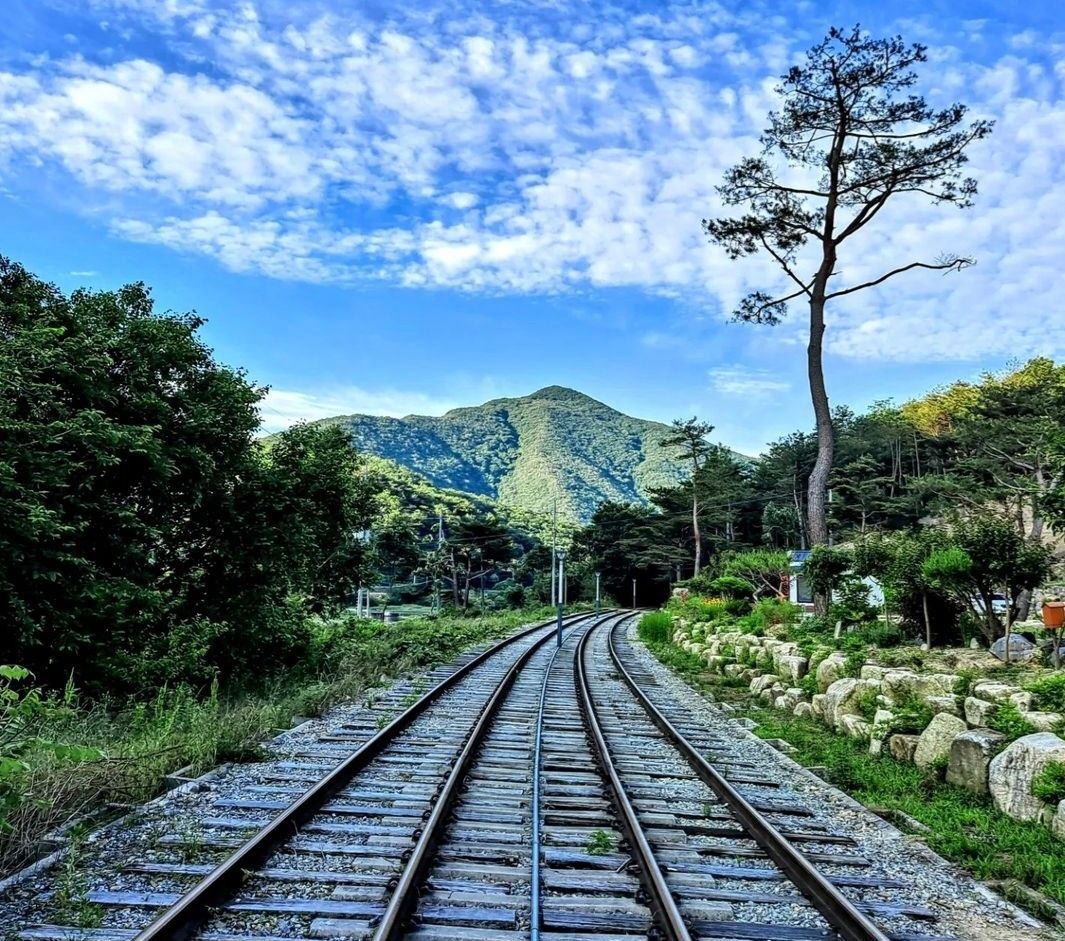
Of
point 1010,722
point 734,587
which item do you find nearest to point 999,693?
point 1010,722

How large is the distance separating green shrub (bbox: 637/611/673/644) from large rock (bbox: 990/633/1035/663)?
53.0 ft

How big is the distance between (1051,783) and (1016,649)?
485 cm

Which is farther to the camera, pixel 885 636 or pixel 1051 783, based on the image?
pixel 885 636

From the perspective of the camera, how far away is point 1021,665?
9.06 metres

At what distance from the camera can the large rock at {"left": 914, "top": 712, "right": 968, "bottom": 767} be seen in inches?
290

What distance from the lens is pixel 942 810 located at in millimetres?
6441

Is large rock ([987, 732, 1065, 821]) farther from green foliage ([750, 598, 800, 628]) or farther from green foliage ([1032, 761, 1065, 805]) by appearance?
green foliage ([750, 598, 800, 628])

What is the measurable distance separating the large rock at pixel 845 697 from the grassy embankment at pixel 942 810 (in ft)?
0.78

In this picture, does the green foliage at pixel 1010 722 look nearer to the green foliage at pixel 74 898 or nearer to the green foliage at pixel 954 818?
the green foliage at pixel 954 818

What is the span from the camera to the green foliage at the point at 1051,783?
18.8 feet

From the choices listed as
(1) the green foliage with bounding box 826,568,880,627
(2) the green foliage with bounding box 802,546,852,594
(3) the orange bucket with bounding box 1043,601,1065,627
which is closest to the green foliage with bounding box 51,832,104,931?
(3) the orange bucket with bounding box 1043,601,1065,627

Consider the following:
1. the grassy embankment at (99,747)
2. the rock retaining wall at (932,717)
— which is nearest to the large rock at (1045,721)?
the rock retaining wall at (932,717)

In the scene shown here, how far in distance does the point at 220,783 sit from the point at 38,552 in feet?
21.2

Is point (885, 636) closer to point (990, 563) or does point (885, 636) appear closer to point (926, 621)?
point (926, 621)
